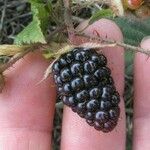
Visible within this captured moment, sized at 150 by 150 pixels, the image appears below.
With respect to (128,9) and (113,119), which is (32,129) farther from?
(128,9)

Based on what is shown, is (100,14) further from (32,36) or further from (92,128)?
(92,128)

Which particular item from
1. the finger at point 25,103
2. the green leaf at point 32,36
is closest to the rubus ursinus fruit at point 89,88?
the green leaf at point 32,36

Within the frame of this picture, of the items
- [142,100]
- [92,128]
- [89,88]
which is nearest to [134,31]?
[142,100]

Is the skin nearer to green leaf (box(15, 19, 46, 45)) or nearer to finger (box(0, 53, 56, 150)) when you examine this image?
finger (box(0, 53, 56, 150))

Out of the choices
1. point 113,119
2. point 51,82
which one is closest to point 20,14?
point 51,82

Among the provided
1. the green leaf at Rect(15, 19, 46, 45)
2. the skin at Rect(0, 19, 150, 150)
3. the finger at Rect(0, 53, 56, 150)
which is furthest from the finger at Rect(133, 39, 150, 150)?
the green leaf at Rect(15, 19, 46, 45)

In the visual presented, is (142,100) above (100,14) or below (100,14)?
below
